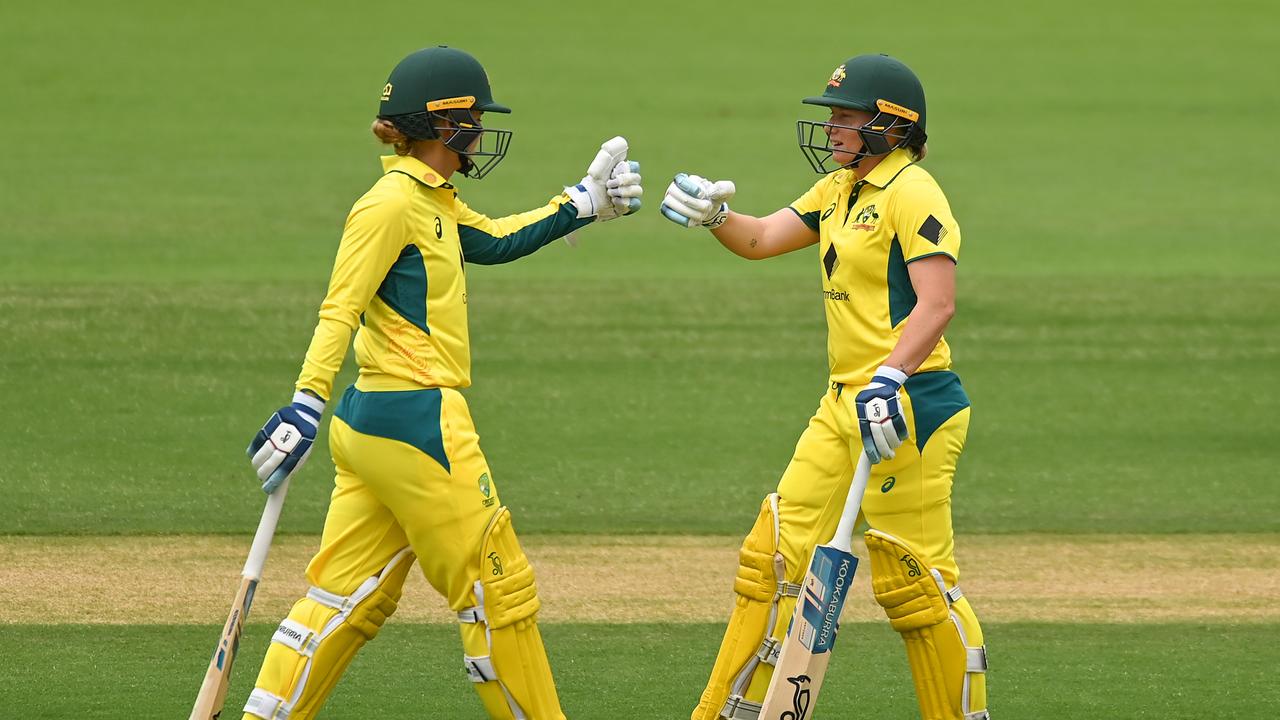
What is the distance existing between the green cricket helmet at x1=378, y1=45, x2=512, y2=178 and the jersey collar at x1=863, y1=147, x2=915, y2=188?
1.25 m

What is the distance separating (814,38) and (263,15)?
8002 mm

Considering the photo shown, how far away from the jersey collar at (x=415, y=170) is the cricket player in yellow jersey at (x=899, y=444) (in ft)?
4.08

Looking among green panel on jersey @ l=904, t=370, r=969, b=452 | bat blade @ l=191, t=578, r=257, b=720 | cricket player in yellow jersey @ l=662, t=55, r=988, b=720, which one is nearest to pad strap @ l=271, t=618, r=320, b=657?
bat blade @ l=191, t=578, r=257, b=720

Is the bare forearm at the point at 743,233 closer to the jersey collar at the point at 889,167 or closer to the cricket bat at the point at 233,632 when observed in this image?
the jersey collar at the point at 889,167

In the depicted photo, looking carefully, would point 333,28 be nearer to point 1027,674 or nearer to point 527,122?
point 527,122

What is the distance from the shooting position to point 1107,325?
14945 mm

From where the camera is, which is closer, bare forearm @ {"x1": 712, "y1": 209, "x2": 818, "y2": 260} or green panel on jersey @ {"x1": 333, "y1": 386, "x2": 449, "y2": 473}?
green panel on jersey @ {"x1": 333, "y1": 386, "x2": 449, "y2": 473}

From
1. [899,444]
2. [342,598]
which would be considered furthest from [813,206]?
[342,598]

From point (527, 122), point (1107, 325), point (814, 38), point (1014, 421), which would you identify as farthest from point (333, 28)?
point (1014, 421)

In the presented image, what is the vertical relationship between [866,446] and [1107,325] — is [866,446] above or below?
above

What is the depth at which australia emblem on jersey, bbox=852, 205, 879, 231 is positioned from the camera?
20.6ft

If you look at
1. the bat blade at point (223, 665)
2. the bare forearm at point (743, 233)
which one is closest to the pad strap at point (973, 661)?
the bare forearm at point (743, 233)

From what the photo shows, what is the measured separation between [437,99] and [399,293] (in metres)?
0.65

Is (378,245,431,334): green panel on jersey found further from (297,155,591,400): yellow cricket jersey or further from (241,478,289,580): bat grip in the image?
(241,478,289,580): bat grip
